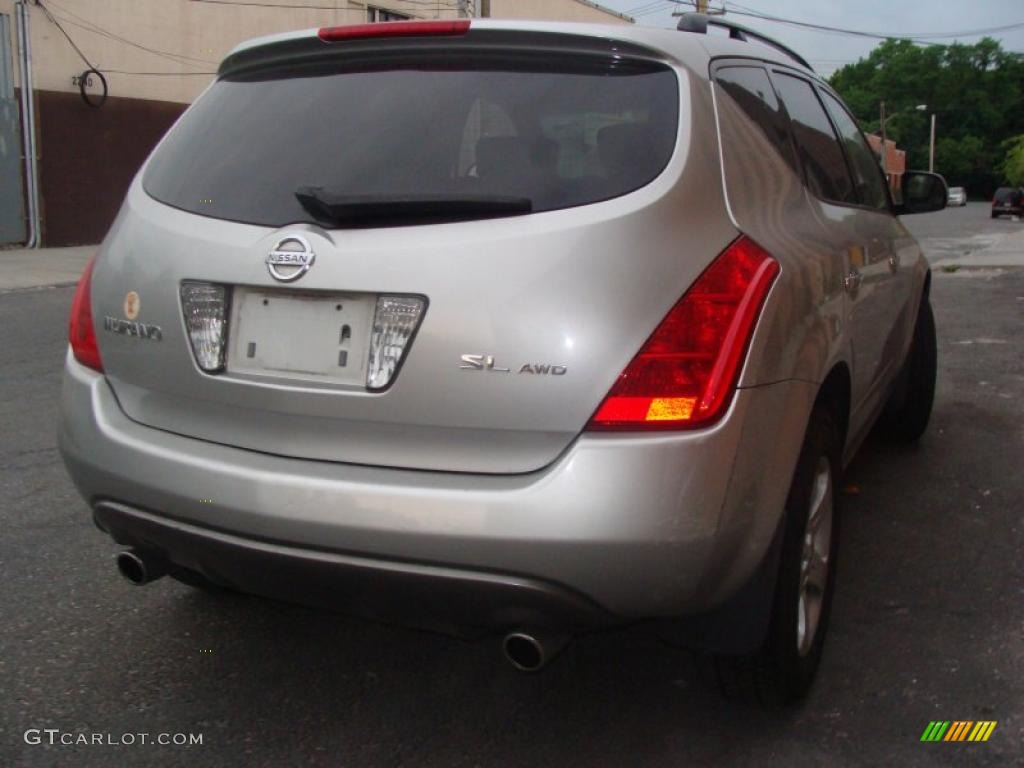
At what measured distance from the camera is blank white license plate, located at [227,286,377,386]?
224 cm

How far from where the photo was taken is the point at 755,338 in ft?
7.33

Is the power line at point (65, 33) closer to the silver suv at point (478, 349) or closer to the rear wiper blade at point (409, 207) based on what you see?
the silver suv at point (478, 349)

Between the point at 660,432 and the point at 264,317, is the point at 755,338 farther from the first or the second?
the point at 264,317

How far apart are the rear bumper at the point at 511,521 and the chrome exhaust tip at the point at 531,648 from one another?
0.18ft

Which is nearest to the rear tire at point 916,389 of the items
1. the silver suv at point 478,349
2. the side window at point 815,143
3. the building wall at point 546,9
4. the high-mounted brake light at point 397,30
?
the side window at point 815,143

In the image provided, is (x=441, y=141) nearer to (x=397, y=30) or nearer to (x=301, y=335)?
(x=397, y=30)

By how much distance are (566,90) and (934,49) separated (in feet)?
404

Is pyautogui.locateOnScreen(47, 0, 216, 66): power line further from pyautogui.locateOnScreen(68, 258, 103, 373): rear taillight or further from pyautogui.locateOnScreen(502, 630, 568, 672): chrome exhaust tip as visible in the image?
pyautogui.locateOnScreen(502, 630, 568, 672): chrome exhaust tip

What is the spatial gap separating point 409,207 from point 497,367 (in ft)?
1.30

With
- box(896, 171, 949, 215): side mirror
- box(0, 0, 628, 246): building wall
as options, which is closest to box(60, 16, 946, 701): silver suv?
Answer: box(896, 171, 949, 215): side mirror

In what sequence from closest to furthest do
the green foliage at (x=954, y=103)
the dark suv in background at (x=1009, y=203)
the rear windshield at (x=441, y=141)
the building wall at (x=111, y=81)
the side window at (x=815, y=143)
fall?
the rear windshield at (x=441, y=141) → the side window at (x=815, y=143) → the building wall at (x=111, y=81) → the dark suv in background at (x=1009, y=203) → the green foliage at (x=954, y=103)

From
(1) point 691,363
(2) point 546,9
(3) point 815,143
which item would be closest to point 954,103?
(2) point 546,9

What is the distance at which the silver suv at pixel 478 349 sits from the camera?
2113 millimetres

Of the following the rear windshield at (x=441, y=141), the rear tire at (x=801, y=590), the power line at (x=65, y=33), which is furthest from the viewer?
the power line at (x=65, y=33)
